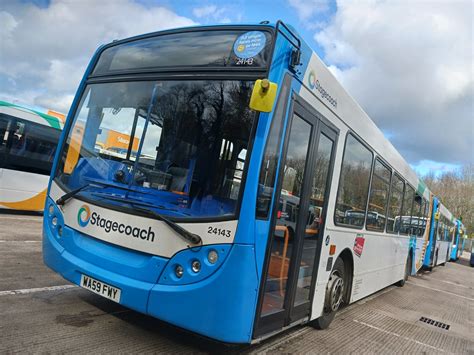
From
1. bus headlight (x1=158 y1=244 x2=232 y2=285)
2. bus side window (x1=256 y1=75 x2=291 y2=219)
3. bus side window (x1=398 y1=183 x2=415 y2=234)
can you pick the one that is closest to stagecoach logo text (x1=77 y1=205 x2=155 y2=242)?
bus headlight (x1=158 y1=244 x2=232 y2=285)

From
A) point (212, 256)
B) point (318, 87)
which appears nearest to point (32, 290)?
point (212, 256)

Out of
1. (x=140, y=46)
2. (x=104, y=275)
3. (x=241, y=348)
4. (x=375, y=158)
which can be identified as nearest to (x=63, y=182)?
(x=104, y=275)

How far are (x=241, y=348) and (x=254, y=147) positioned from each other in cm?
213

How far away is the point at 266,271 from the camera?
3.44m

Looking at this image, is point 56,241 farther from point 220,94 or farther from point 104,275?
point 220,94

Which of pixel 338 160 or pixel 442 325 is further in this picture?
pixel 442 325

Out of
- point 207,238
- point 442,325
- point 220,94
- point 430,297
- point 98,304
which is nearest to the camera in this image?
point 207,238

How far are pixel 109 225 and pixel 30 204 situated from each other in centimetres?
1003

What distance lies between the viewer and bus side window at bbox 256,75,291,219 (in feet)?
11.0

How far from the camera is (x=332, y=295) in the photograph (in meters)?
5.16

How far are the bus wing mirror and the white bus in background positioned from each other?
10.9 meters

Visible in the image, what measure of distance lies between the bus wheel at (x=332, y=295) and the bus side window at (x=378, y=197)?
1255 mm

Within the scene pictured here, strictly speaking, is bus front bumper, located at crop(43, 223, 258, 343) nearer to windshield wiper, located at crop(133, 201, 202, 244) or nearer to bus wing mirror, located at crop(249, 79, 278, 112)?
windshield wiper, located at crop(133, 201, 202, 244)

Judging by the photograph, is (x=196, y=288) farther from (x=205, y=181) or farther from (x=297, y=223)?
(x=297, y=223)
